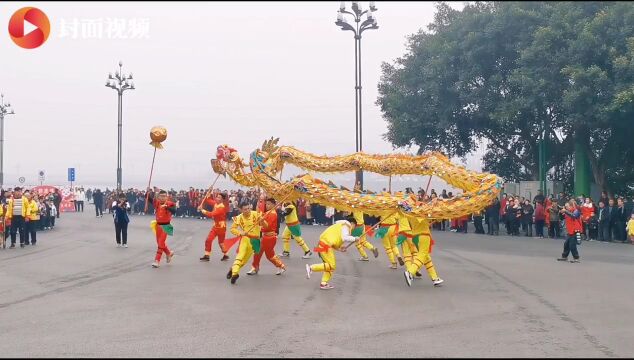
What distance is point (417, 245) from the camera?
1117 cm

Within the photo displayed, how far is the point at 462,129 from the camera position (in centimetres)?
2817

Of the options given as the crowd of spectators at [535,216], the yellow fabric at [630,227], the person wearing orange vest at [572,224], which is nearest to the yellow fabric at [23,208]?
the crowd of spectators at [535,216]

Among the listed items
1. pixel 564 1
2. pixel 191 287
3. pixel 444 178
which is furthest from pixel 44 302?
pixel 564 1

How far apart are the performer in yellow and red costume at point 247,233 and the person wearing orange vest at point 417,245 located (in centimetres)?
266

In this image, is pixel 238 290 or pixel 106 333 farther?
pixel 238 290

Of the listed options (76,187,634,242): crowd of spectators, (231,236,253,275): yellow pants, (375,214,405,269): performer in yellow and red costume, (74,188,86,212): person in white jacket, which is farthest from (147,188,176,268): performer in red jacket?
(74,188,86,212): person in white jacket

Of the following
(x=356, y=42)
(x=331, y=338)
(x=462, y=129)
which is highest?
(x=356, y=42)

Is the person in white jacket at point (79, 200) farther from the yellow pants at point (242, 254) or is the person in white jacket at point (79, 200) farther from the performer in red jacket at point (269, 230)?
the yellow pants at point (242, 254)

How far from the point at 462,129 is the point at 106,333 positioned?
23.2 metres

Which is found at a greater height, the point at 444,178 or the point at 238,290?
the point at 444,178

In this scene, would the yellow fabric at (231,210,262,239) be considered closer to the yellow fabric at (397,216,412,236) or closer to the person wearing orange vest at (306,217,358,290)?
the person wearing orange vest at (306,217,358,290)

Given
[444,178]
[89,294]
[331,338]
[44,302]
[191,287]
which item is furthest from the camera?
[444,178]

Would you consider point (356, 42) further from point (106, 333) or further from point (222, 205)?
point (106, 333)

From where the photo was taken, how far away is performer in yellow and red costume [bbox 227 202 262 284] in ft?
A: 36.9
